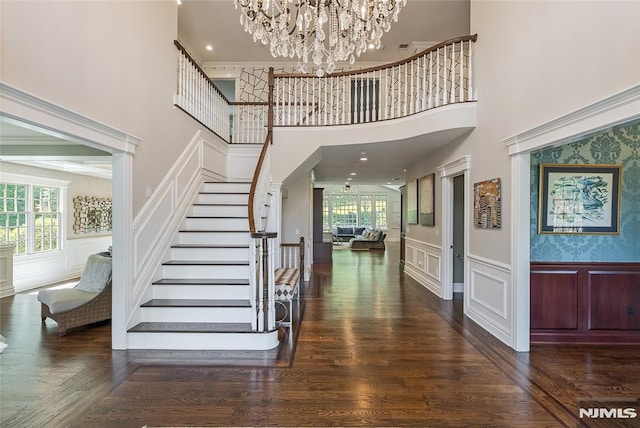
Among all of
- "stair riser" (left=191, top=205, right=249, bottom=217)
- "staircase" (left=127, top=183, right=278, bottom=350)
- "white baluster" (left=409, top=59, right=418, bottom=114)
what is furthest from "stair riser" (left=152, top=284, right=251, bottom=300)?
"white baluster" (left=409, top=59, right=418, bottom=114)

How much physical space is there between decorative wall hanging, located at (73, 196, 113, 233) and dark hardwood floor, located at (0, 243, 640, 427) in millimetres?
4215

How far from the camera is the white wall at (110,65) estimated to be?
6.65 ft

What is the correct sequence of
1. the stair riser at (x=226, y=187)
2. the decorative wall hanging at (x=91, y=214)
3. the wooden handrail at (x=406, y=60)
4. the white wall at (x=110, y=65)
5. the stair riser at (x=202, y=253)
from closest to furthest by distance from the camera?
the white wall at (x=110, y=65) < the stair riser at (x=202, y=253) < the wooden handrail at (x=406, y=60) < the stair riser at (x=226, y=187) < the decorative wall hanging at (x=91, y=214)

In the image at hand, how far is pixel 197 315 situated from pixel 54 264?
5.67 meters

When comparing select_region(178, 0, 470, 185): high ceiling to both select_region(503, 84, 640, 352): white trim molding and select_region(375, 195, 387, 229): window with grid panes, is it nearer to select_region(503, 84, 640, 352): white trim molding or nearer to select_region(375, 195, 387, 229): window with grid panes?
select_region(503, 84, 640, 352): white trim molding

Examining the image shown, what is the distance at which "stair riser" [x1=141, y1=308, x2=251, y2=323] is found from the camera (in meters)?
3.26

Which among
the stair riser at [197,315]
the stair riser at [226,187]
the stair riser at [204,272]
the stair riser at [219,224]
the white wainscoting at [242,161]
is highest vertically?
the white wainscoting at [242,161]

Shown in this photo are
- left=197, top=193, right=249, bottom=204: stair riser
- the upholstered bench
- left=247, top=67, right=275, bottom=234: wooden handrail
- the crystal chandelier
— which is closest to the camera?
the crystal chandelier

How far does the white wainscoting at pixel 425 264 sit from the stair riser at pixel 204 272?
3400 millimetres

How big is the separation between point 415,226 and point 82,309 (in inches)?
234

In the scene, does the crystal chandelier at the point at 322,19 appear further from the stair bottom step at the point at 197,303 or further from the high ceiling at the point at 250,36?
the high ceiling at the point at 250,36

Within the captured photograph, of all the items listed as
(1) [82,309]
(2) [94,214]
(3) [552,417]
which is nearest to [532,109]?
(3) [552,417]

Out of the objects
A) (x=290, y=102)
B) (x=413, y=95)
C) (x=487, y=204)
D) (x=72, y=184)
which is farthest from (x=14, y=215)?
(x=487, y=204)

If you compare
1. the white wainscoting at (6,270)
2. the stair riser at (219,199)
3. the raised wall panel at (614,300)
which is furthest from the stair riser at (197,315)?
the white wainscoting at (6,270)
